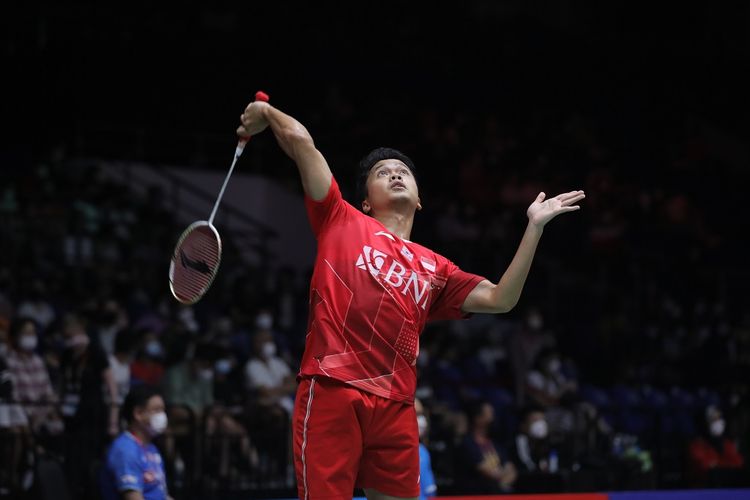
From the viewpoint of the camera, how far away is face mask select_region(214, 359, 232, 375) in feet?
35.2

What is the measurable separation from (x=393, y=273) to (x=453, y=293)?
0.35m

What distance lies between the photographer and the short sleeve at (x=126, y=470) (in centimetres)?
648

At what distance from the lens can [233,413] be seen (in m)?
9.55

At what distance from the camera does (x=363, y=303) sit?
4336mm

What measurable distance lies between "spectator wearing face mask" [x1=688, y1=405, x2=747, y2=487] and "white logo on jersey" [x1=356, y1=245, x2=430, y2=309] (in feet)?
19.9

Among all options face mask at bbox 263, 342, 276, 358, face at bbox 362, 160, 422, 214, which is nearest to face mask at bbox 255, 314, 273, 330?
face mask at bbox 263, 342, 276, 358

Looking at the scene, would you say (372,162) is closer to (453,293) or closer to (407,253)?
(407,253)

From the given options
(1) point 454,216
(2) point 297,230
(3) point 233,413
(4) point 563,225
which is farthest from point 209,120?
(3) point 233,413

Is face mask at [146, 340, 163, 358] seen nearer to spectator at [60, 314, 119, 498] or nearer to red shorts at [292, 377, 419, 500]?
spectator at [60, 314, 119, 498]

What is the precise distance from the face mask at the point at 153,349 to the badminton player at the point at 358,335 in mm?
6275

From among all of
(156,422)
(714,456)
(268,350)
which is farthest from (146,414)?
(714,456)

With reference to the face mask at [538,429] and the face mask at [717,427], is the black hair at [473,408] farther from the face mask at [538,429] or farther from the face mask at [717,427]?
the face mask at [717,427]

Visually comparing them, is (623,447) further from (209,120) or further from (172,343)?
(209,120)

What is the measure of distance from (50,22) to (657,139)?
32.1ft
